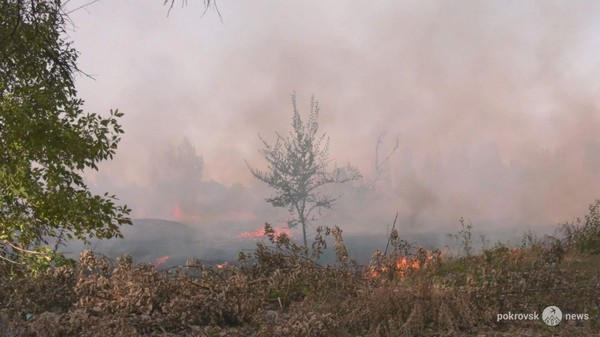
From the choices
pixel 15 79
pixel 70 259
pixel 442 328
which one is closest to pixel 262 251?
pixel 70 259

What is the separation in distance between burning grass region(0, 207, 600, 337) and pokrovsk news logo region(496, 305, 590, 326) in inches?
2.7

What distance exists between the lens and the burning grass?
5.89m

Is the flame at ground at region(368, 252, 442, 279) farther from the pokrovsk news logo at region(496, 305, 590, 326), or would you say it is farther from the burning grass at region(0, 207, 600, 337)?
the pokrovsk news logo at region(496, 305, 590, 326)

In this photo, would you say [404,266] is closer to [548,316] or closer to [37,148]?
[548,316]

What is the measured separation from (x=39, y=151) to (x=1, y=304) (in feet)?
8.69

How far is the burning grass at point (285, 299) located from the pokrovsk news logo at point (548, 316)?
7 centimetres

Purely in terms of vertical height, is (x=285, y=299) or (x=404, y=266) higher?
(x=404, y=266)

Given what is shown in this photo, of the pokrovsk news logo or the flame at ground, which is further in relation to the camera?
the flame at ground

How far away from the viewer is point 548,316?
616cm

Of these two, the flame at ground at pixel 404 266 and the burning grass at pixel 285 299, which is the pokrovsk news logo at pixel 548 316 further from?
the flame at ground at pixel 404 266

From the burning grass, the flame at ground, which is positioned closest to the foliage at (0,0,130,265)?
the burning grass

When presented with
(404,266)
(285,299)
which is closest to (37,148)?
(285,299)

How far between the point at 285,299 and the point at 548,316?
144 inches

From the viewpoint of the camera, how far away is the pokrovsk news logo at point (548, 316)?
6070 mm
